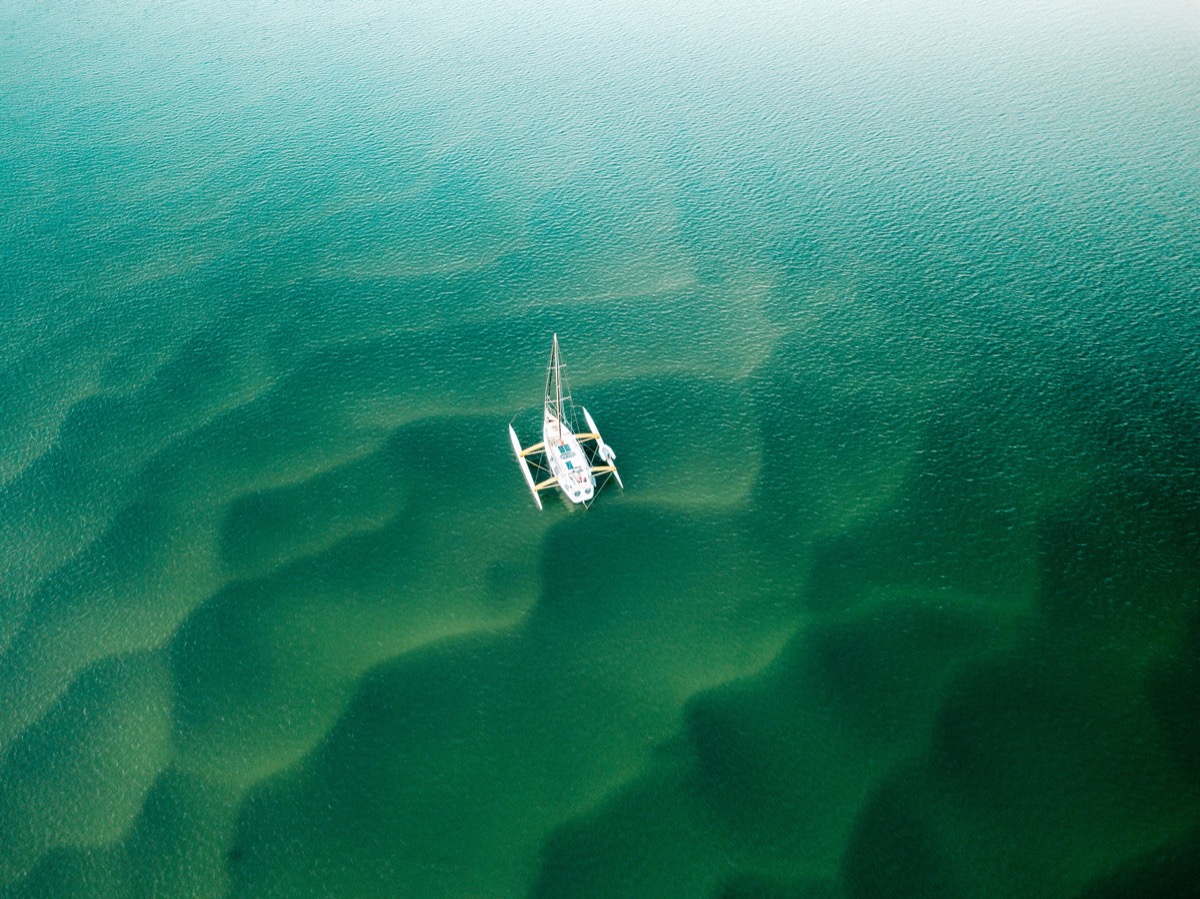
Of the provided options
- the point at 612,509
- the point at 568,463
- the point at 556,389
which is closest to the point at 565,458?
the point at 568,463

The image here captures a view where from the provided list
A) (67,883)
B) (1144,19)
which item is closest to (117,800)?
A: (67,883)

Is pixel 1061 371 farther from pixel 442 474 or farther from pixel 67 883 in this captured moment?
pixel 67 883

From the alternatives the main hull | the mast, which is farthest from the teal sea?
the mast

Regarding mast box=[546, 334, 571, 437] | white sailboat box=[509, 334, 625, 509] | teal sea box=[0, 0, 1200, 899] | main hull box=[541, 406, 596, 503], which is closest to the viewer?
teal sea box=[0, 0, 1200, 899]

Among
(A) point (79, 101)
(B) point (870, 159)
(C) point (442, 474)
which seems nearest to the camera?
(C) point (442, 474)

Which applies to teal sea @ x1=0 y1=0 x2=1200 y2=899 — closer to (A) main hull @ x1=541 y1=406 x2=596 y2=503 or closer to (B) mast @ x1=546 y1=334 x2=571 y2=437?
(A) main hull @ x1=541 y1=406 x2=596 y2=503
